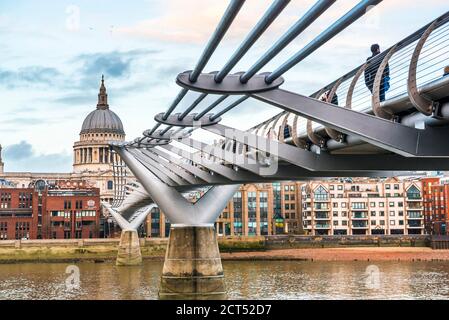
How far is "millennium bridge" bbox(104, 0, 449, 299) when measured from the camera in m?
11.8

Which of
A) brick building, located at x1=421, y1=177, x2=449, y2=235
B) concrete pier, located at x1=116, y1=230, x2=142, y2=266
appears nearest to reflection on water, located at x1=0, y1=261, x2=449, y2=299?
concrete pier, located at x1=116, y1=230, x2=142, y2=266

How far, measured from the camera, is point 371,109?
14.7 m

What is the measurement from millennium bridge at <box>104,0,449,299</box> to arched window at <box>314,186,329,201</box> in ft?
197

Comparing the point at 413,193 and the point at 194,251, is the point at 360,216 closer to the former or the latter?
the point at 413,193

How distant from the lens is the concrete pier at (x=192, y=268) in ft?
108

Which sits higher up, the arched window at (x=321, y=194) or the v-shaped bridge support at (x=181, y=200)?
the arched window at (x=321, y=194)

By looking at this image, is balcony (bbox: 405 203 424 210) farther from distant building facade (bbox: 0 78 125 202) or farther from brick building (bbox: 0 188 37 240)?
distant building facade (bbox: 0 78 125 202)

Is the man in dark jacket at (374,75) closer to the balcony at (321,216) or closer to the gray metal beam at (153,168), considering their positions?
the gray metal beam at (153,168)

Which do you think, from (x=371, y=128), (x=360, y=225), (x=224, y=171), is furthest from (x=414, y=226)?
(x=371, y=128)

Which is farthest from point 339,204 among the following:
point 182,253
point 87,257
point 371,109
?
point 371,109

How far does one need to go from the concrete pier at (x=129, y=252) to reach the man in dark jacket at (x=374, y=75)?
54.9 m

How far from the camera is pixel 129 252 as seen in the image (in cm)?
6888

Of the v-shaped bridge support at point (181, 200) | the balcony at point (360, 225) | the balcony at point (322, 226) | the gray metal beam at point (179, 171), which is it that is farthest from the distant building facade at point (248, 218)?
the gray metal beam at point (179, 171)
